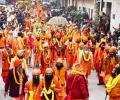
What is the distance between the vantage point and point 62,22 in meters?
28.8

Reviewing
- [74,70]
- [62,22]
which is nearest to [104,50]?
[74,70]

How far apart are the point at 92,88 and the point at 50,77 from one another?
624 cm

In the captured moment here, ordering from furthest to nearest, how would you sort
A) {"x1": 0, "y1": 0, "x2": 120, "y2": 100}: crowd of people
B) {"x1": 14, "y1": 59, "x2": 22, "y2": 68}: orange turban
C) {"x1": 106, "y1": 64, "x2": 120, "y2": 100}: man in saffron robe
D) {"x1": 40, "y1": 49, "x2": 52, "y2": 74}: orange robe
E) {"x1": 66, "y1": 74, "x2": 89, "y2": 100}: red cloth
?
{"x1": 40, "y1": 49, "x2": 52, "y2": 74}: orange robe
{"x1": 14, "y1": 59, "x2": 22, "y2": 68}: orange turban
{"x1": 106, "y1": 64, "x2": 120, "y2": 100}: man in saffron robe
{"x1": 66, "y1": 74, "x2": 89, "y2": 100}: red cloth
{"x1": 0, "y1": 0, "x2": 120, "y2": 100}: crowd of people

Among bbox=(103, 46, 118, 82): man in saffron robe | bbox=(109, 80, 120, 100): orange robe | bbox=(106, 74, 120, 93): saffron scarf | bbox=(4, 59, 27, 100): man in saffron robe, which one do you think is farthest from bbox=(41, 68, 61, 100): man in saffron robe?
bbox=(103, 46, 118, 82): man in saffron robe

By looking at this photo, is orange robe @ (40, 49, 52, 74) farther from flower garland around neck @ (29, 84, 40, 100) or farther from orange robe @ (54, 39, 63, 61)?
flower garland around neck @ (29, 84, 40, 100)

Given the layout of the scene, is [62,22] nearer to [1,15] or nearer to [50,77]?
[1,15]

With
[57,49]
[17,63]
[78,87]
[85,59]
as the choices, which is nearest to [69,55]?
[57,49]

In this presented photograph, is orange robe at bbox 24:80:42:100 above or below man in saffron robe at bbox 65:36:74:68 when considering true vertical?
above

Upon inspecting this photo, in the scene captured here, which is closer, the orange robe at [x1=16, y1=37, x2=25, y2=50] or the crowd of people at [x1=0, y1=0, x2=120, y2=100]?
the crowd of people at [x1=0, y1=0, x2=120, y2=100]

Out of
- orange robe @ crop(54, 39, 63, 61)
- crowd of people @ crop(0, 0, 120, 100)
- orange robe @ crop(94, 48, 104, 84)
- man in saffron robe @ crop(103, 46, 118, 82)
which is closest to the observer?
crowd of people @ crop(0, 0, 120, 100)

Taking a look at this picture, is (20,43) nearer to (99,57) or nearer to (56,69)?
(99,57)

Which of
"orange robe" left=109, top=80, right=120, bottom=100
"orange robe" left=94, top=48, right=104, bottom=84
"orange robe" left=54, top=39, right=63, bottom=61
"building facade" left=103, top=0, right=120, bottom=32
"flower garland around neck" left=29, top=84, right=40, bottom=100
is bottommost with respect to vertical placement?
"building facade" left=103, top=0, right=120, bottom=32

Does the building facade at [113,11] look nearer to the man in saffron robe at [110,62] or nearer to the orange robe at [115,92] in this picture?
the man in saffron robe at [110,62]

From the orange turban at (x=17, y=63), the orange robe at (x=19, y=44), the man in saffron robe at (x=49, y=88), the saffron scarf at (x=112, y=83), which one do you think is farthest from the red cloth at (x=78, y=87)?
the orange robe at (x=19, y=44)
